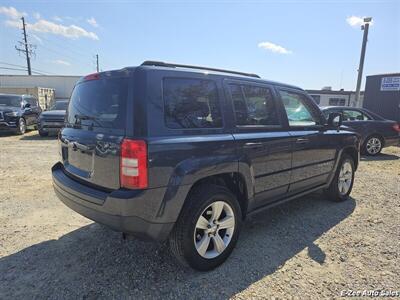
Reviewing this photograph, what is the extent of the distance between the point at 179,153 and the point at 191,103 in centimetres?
53

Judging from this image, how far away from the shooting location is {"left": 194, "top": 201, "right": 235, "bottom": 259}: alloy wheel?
2791 mm

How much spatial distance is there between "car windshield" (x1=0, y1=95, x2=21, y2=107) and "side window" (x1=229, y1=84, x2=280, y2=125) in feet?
42.6

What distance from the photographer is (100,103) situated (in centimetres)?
270

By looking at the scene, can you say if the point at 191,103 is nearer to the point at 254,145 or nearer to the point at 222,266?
the point at 254,145

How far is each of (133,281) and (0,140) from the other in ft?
36.6

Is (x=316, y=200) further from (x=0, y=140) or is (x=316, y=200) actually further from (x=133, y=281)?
(x=0, y=140)

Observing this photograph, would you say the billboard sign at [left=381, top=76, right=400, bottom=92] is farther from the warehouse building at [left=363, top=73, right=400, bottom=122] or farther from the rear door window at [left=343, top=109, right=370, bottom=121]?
the rear door window at [left=343, top=109, right=370, bottom=121]

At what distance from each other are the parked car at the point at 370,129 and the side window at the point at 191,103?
7694mm

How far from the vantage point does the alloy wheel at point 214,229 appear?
2791 mm

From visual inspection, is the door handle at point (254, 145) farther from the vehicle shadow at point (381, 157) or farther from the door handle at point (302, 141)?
the vehicle shadow at point (381, 157)

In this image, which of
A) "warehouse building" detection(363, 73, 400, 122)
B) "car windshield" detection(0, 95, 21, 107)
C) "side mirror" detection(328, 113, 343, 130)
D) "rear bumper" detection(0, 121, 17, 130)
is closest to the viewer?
"side mirror" detection(328, 113, 343, 130)

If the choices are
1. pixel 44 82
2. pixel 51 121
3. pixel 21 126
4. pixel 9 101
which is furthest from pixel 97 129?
pixel 44 82

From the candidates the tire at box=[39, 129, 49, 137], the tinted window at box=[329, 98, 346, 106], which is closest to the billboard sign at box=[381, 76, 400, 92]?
the tinted window at box=[329, 98, 346, 106]

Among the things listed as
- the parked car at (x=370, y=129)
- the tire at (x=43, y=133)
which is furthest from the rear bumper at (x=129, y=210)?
the tire at (x=43, y=133)
